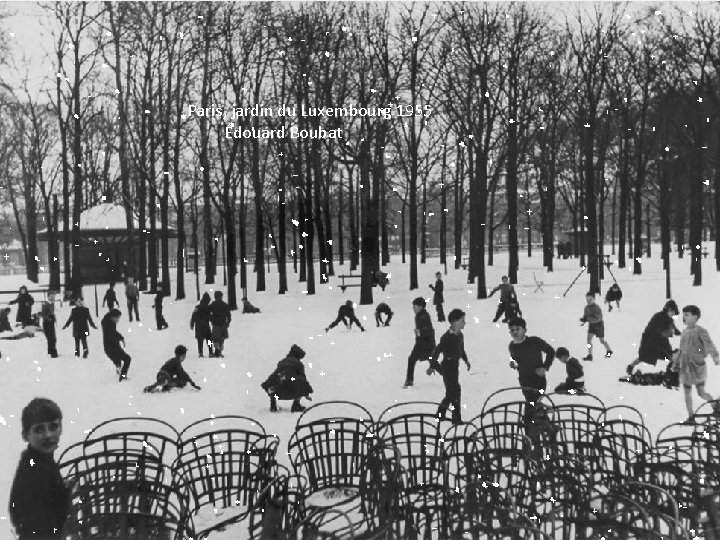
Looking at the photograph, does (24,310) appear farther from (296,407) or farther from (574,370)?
(574,370)

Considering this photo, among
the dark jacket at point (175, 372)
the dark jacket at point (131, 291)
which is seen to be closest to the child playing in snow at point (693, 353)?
the dark jacket at point (175, 372)

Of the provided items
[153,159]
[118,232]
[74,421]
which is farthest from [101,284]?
[74,421]

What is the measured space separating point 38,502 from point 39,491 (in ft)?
0.21

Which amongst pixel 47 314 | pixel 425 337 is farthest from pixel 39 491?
pixel 47 314

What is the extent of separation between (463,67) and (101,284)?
20077 millimetres

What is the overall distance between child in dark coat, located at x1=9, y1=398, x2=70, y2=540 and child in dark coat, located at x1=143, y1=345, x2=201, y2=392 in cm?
910

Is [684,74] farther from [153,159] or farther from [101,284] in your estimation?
[101,284]

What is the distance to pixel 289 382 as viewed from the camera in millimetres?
12586

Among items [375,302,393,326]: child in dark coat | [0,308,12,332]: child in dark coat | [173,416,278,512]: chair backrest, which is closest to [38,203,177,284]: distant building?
[0,308,12,332]: child in dark coat

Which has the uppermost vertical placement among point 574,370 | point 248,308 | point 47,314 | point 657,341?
point 47,314

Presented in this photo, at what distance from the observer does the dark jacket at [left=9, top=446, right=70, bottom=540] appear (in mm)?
4875

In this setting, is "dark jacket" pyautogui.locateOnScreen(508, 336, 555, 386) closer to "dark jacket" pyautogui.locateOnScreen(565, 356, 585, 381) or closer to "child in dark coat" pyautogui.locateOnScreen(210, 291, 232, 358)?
"dark jacket" pyautogui.locateOnScreen(565, 356, 585, 381)

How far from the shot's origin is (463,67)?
30.0 meters

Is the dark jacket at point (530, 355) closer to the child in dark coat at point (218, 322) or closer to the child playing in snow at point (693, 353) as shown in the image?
the child playing in snow at point (693, 353)
